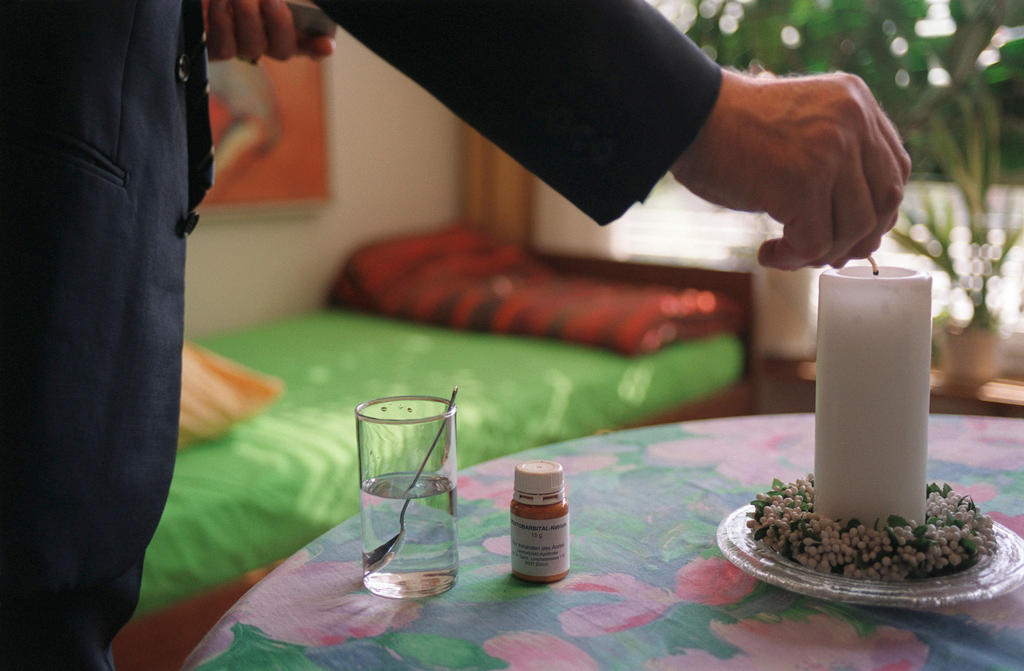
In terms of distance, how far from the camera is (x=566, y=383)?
2.33 metres

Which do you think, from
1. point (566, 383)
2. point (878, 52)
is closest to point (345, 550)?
point (566, 383)

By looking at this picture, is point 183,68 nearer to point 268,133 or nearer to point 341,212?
point 268,133

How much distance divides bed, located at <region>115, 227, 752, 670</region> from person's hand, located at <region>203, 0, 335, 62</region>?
783 millimetres

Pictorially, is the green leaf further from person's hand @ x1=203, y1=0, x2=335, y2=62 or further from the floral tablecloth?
person's hand @ x1=203, y1=0, x2=335, y2=62

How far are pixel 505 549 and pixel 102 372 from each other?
344mm

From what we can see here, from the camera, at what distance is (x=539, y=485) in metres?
0.74

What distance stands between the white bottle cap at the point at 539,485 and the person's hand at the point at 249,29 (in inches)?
21.4

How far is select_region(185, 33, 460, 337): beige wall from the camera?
2.93m

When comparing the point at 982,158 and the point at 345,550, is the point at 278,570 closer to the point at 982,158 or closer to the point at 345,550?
the point at 345,550

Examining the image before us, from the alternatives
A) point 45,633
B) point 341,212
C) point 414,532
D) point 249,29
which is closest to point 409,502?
point 414,532

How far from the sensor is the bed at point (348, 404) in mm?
→ 1484

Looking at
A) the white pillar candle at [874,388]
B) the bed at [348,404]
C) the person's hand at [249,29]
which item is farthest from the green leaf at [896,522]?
the bed at [348,404]

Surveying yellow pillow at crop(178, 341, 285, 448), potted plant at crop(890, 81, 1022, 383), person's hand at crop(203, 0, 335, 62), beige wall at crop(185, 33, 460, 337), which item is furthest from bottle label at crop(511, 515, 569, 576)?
beige wall at crop(185, 33, 460, 337)

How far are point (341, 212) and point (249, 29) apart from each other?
94.1 inches
